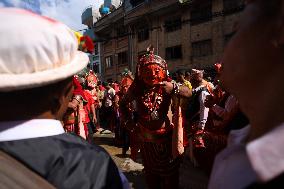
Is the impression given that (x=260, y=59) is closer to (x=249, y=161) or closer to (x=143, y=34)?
(x=249, y=161)

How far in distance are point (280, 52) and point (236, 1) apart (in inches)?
757

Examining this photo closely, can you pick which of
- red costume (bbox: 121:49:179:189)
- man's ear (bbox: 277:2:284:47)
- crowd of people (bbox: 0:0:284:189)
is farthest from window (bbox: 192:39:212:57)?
man's ear (bbox: 277:2:284:47)

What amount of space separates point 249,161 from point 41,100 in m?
0.83

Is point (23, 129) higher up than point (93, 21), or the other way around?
point (93, 21)

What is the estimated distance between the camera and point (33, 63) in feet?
4.11

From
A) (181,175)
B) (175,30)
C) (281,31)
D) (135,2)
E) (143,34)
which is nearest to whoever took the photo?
(281,31)

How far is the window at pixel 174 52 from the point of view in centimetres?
2225

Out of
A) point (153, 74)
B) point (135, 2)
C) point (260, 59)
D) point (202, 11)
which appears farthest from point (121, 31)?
point (260, 59)

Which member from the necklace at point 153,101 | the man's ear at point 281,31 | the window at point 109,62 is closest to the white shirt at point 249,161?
the man's ear at point 281,31

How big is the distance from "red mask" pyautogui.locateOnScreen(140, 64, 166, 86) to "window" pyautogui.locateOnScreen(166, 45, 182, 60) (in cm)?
1850

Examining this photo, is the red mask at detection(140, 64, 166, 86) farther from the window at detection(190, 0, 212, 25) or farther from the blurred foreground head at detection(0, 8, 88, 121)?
the window at detection(190, 0, 212, 25)

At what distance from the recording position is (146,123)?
382 cm

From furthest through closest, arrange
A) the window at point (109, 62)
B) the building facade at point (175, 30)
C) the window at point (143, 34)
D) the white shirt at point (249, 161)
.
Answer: the window at point (109, 62) → the window at point (143, 34) → the building facade at point (175, 30) → the white shirt at point (249, 161)

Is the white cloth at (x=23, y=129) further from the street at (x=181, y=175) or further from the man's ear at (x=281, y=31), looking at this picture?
the street at (x=181, y=175)
